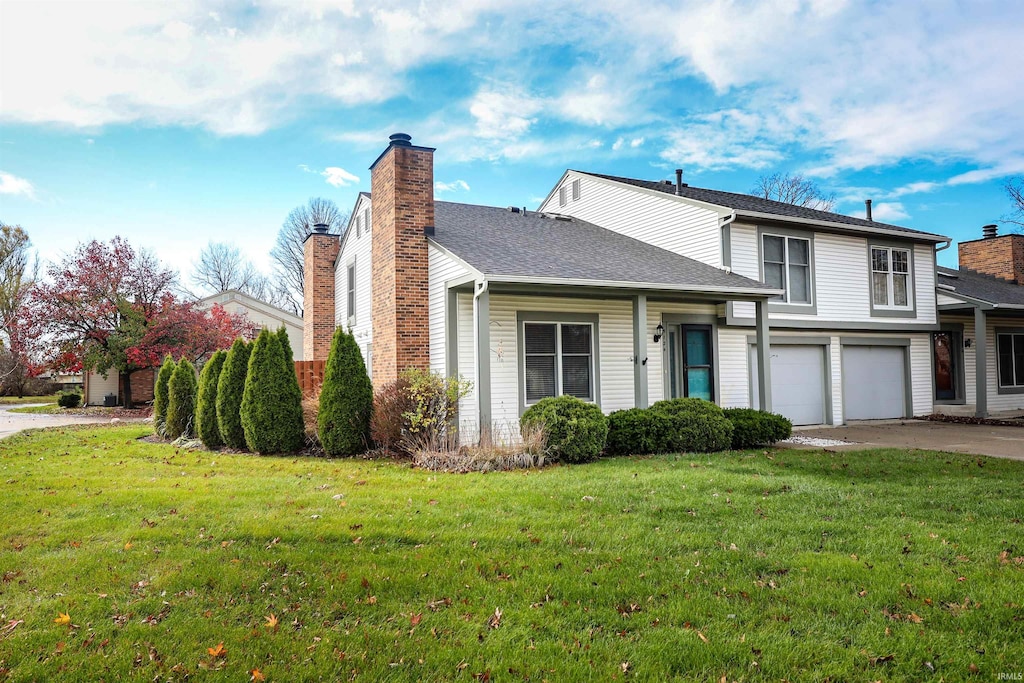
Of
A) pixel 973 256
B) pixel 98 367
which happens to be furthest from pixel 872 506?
pixel 98 367

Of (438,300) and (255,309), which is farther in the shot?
(255,309)

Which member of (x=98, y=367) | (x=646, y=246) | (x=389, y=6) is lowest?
(x=98, y=367)

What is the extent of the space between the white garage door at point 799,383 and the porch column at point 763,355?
1.43m

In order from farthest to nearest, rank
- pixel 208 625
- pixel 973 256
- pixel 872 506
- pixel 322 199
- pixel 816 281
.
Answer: pixel 322 199 < pixel 973 256 < pixel 816 281 < pixel 872 506 < pixel 208 625

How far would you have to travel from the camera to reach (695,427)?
35.3 ft

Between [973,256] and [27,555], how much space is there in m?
27.6

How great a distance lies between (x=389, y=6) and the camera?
11453 mm

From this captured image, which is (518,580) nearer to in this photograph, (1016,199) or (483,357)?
(483,357)

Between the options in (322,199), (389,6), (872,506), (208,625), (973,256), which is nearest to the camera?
(208,625)

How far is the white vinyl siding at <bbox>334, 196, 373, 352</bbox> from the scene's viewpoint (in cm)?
1442

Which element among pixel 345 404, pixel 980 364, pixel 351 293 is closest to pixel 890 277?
pixel 980 364

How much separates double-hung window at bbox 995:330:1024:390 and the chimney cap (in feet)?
59.0

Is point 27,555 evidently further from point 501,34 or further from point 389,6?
point 501,34

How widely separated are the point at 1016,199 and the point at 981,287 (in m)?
4.93
